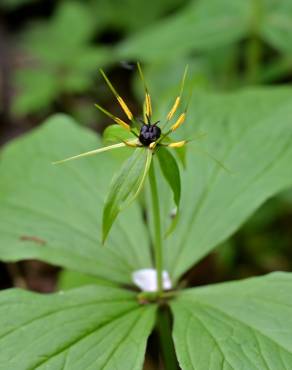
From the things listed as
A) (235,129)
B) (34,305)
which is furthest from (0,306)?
(235,129)

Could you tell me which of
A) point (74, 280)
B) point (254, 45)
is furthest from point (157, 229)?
point (254, 45)

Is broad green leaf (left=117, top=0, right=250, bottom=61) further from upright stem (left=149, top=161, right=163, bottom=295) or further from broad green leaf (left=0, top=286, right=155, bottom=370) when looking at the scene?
broad green leaf (left=0, top=286, right=155, bottom=370)

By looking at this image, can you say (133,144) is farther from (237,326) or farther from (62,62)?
(62,62)

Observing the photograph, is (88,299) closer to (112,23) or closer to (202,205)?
(202,205)

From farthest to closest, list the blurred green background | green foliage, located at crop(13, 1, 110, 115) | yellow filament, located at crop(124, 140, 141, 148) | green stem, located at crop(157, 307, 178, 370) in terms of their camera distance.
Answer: green foliage, located at crop(13, 1, 110, 115), the blurred green background, green stem, located at crop(157, 307, 178, 370), yellow filament, located at crop(124, 140, 141, 148)

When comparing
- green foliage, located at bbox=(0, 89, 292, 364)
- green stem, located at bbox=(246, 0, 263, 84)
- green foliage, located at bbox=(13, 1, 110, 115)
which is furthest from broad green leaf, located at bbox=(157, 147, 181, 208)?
green foliage, located at bbox=(13, 1, 110, 115)

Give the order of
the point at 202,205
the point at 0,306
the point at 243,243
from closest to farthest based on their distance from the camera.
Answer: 1. the point at 0,306
2. the point at 202,205
3. the point at 243,243
